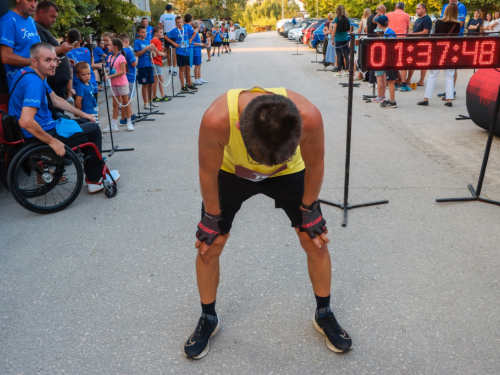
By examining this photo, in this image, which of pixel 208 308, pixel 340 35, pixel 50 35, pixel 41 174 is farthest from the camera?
pixel 340 35

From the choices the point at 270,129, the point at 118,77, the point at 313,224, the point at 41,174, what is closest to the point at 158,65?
the point at 118,77

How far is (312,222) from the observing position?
2574mm

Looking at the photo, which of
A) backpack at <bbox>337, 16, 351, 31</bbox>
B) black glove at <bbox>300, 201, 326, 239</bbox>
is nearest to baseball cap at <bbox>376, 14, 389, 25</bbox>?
backpack at <bbox>337, 16, 351, 31</bbox>

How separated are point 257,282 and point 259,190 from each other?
111 centimetres

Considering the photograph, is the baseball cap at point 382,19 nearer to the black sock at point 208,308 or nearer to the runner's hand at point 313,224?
the runner's hand at point 313,224

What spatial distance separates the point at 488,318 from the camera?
2.99 meters

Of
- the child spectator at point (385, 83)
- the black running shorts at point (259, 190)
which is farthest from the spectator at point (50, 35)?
the child spectator at point (385, 83)

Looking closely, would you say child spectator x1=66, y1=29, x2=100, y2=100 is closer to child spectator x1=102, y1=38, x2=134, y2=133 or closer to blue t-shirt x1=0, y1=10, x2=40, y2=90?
child spectator x1=102, y1=38, x2=134, y2=133

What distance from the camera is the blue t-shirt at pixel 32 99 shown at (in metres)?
4.61

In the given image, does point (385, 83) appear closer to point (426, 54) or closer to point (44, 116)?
point (426, 54)

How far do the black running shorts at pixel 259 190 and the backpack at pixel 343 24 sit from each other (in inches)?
493

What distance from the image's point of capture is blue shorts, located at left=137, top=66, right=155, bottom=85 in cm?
1007

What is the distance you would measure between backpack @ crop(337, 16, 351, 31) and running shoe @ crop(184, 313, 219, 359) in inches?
506

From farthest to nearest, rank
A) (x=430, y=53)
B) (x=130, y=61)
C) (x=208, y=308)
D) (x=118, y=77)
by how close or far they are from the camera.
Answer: (x=130, y=61) → (x=118, y=77) → (x=430, y=53) → (x=208, y=308)
